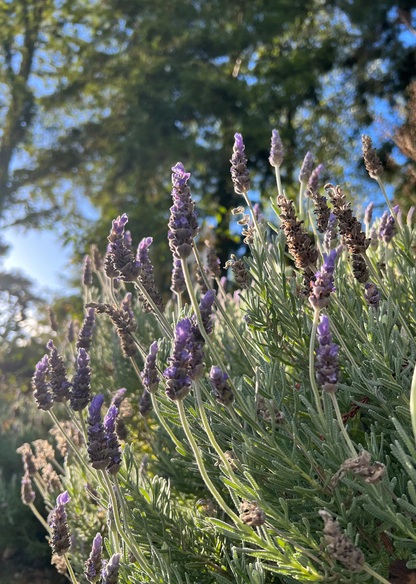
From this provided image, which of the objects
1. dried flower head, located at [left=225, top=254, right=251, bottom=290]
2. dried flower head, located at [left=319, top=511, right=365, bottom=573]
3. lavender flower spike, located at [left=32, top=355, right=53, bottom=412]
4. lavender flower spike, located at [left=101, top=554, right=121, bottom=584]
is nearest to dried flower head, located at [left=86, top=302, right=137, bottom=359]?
lavender flower spike, located at [left=32, top=355, right=53, bottom=412]

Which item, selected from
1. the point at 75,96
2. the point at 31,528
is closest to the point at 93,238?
the point at 75,96

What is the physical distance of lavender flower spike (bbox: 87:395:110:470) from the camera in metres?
1.10

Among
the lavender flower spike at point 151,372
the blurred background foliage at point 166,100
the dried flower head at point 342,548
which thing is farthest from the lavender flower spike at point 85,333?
the blurred background foliage at point 166,100

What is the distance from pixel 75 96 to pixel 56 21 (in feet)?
9.09

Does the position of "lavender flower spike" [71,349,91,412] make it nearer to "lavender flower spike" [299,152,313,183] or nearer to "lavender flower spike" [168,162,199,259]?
"lavender flower spike" [168,162,199,259]

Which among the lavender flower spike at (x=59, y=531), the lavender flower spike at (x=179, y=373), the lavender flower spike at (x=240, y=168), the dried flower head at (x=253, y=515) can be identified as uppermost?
the lavender flower spike at (x=240, y=168)

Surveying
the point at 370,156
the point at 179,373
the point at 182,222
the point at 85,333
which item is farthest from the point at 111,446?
the point at 370,156

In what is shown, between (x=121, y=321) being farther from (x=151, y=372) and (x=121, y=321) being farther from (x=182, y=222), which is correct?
(x=182, y=222)

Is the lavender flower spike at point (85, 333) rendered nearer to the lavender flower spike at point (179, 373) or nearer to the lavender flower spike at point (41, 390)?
the lavender flower spike at point (41, 390)

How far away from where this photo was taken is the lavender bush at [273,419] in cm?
94

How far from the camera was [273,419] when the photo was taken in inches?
41.5

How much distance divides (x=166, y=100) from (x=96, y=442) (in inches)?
481

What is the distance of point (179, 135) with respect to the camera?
12.1 m

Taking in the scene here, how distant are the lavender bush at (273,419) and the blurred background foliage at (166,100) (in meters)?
8.78
